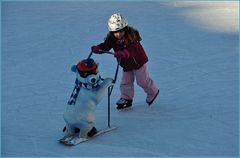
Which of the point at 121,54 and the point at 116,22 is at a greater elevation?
the point at 116,22

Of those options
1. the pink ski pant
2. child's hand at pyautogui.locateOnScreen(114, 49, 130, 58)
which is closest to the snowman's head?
child's hand at pyautogui.locateOnScreen(114, 49, 130, 58)

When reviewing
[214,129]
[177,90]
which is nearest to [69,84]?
[177,90]

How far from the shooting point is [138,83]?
5.43 meters

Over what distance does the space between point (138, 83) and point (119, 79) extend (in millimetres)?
866

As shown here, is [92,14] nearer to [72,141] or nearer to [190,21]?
[190,21]

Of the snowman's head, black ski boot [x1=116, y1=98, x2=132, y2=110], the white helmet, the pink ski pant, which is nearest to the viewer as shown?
the snowman's head

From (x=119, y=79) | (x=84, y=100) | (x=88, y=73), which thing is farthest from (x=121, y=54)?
(x=119, y=79)

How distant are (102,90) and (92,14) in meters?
3.66

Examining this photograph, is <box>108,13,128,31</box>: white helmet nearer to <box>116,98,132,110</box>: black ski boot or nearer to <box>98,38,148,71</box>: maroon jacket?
<box>98,38,148,71</box>: maroon jacket

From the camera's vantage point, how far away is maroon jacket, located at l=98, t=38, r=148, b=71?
205 inches

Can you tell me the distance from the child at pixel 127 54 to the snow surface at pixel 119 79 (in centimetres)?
13

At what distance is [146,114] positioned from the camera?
5422mm

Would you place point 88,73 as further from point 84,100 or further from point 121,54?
point 121,54

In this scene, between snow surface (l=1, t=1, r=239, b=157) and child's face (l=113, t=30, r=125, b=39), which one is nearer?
snow surface (l=1, t=1, r=239, b=157)
